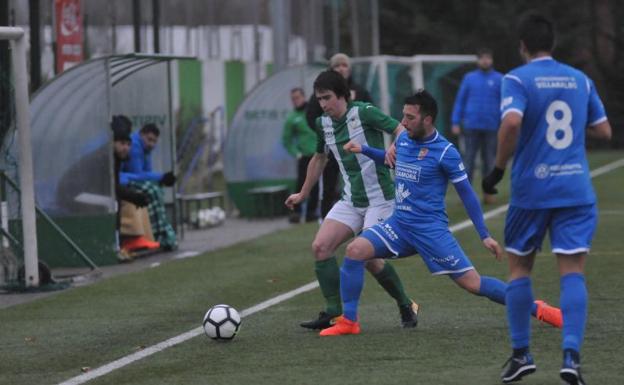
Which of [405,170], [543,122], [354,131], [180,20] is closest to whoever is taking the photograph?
[543,122]

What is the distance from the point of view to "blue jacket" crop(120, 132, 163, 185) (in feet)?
57.9

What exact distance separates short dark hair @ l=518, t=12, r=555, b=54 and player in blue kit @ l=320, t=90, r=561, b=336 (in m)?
1.78

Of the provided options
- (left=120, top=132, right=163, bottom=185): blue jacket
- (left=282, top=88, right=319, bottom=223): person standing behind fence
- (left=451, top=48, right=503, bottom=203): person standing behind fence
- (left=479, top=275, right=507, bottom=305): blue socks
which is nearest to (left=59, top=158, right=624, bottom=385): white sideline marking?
(left=479, top=275, right=507, bottom=305): blue socks

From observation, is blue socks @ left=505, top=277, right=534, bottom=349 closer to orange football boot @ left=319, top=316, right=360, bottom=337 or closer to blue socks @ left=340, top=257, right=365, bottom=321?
blue socks @ left=340, top=257, right=365, bottom=321

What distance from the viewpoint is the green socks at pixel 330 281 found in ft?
34.2

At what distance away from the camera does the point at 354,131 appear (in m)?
10.4

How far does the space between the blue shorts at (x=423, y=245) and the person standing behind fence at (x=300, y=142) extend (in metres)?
10.9

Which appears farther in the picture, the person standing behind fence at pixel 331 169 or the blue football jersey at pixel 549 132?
the person standing behind fence at pixel 331 169

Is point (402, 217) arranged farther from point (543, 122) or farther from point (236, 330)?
point (543, 122)

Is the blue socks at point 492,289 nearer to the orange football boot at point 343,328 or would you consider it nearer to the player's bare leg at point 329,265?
the orange football boot at point 343,328

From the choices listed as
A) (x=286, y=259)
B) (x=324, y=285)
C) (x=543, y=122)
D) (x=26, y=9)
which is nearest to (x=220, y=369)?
(x=324, y=285)

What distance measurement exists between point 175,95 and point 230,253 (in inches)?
554

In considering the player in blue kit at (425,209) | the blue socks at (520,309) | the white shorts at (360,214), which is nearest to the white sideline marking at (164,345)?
the white shorts at (360,214)

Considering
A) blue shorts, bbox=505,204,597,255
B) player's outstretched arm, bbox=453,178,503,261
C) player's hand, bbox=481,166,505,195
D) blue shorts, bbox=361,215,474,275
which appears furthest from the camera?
blue shorts, bbox=361,215,474,275
